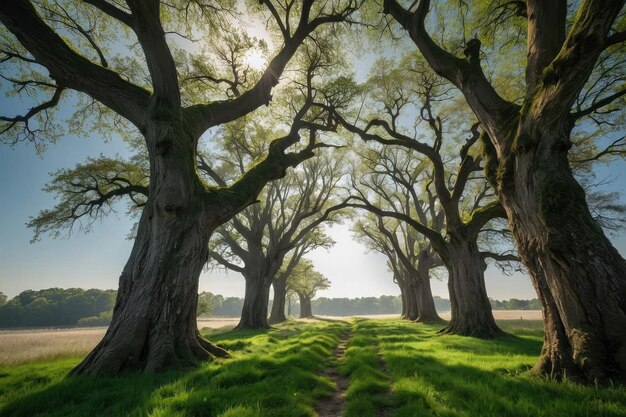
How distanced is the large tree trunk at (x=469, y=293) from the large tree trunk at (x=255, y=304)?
11772 millimetres

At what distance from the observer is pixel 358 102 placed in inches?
557

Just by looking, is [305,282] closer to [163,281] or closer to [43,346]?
[43,346]

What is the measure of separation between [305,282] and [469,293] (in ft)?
106

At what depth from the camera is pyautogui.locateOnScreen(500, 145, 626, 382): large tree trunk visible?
3.91 m

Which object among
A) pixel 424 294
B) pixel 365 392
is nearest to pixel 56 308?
pixel 424 294

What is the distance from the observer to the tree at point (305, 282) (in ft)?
122

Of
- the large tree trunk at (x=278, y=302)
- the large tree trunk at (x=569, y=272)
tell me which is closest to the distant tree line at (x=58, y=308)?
the large tree trunk at (x=278, y=302)

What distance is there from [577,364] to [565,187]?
2741 millimetres

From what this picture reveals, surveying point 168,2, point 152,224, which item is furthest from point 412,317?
point 168,2

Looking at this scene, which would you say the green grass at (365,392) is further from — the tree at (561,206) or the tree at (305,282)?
the tree at (305,282)

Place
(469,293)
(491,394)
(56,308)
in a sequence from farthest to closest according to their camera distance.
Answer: (56,308)
(469,293)
(491,394)

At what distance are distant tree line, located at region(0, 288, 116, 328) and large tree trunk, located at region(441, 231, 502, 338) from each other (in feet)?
245

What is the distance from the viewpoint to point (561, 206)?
4.38m

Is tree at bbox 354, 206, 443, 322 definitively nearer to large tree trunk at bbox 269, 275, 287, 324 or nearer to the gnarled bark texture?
the gnarled bark texture
